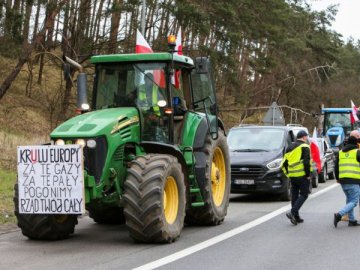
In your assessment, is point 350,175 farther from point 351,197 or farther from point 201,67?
point 201,67

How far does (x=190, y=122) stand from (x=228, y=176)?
205 cm

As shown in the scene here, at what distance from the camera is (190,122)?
1160 centimetres

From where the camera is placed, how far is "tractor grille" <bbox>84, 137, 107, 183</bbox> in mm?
9555

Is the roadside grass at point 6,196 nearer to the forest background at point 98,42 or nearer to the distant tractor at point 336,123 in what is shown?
the forest background at point 98,42

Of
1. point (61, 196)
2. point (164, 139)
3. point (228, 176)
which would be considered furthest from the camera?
point (228, 176)

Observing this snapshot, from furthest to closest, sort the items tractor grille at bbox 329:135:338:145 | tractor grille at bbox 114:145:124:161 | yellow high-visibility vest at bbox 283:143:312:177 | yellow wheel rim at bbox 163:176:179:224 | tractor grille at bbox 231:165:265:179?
1. tractor grille at bbox 329:135:338:145
2. tractor grille at bbox 231:165:265:179
3. yellow high-visibility vest at bbox 283:143:312:177
4. yellow wheel rim at bbox 163:176:179:224
5. tractor grille at bbox 114:145:124:161

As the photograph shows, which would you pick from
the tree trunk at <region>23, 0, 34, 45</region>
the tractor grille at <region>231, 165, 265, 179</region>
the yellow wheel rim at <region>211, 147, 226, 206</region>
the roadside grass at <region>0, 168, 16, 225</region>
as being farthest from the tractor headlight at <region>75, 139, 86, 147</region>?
the tree trunk at <region>23, 0, 34, 45</region>

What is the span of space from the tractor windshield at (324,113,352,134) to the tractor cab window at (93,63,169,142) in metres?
26.0

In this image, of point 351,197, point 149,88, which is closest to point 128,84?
point 149,88

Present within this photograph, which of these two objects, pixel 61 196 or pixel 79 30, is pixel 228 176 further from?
pixel 79 30

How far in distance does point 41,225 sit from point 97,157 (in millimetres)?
1439

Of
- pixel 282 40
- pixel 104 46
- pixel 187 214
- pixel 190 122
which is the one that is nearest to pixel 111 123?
pixel 190 122

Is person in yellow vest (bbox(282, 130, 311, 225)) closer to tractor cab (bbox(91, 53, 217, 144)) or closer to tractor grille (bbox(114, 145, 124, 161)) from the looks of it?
tractor cab (bbox(91, 53, 217, 144))

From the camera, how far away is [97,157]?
9.57m
